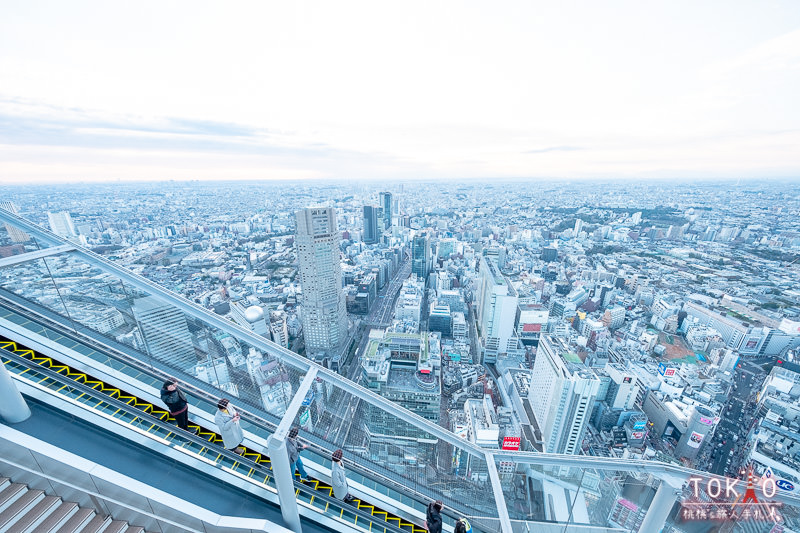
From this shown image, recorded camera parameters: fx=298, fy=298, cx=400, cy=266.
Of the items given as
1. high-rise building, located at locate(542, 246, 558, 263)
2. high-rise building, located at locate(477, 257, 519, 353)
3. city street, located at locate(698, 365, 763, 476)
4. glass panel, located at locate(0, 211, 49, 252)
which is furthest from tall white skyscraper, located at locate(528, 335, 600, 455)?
high-rise building, located at locate(542, 246, 558, 263)

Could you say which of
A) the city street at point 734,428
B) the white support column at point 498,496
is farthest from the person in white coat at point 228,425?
the city street at point 734,428

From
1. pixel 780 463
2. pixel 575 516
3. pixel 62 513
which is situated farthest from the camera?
pixel 780 463

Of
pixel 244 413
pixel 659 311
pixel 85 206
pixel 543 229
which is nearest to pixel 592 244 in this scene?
pixel 543 229

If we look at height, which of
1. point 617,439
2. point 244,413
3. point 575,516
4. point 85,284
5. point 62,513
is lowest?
point 617,439

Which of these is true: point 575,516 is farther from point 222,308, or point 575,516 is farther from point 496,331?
point 222,308

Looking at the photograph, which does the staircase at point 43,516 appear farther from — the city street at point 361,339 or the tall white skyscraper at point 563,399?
the tall white skyscraper at point 563,399
